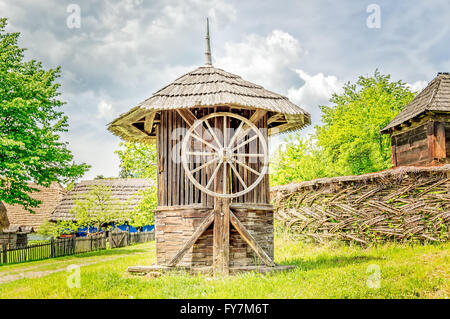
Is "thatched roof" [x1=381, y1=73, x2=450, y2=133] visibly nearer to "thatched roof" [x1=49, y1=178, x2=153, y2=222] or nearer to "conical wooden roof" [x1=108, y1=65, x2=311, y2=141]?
"conical wooden roof" [x1=108, y1=65, x2=311, y2=141]

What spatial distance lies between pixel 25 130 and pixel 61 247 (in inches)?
220

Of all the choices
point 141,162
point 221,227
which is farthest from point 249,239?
point 141,162

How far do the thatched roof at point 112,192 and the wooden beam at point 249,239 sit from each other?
21027 mm

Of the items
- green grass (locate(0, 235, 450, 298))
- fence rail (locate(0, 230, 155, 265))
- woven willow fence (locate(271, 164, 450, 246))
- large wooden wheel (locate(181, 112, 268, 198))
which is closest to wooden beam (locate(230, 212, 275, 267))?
green grass (locate(0, 235, 450, 298))

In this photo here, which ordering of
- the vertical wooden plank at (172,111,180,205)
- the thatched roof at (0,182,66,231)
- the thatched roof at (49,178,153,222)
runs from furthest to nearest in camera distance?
the thatched roof at (0,182,66,231) < the thatched roof at (49,178,153,222) < the vertical wooden plank at (172,111,180,205)

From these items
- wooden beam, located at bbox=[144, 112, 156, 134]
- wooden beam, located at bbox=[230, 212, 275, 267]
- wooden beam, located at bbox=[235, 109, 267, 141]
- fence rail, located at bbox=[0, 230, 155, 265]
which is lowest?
fence rail, located at bbox=[0, 230, 155, 265]

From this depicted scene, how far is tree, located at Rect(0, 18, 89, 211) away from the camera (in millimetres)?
16516

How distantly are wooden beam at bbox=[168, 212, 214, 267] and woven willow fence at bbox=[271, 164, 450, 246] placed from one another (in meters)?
5.04

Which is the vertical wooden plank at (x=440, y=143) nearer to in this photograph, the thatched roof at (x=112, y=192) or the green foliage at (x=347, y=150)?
the green foliage at (x=347, y=150)

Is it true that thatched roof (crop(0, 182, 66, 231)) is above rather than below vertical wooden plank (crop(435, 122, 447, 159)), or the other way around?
below

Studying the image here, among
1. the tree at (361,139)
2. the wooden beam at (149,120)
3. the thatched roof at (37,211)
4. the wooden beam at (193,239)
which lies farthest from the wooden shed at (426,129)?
the thatched roof at (37,211)

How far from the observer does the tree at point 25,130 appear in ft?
54.2

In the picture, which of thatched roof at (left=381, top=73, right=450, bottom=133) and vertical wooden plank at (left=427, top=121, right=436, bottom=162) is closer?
thatched roof at (left=381, top=73, right=450, bottom=133)
